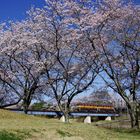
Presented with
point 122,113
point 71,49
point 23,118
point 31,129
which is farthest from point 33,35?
point 122,113

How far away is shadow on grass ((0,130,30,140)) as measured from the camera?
1225cm

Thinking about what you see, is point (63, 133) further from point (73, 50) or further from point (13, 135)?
point (73, 50)

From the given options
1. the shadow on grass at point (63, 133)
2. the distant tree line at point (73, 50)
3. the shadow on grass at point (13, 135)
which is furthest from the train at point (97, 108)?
the shadow on grass at point (13, 135)

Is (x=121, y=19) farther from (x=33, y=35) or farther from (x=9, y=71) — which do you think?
(x=9, y=71)

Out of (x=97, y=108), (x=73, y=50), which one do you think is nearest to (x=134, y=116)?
(x=73, y=50)

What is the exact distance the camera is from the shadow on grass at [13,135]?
40.2 feet

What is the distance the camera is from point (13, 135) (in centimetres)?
1288

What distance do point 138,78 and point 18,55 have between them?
10.2 metres

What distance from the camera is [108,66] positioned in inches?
1143

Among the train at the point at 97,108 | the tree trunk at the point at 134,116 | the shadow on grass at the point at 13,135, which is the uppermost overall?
the train at the point at 97,108

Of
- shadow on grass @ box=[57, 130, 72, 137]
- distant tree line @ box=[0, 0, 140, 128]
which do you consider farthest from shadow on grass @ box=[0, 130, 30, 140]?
distant tree line @ box=[0, 0, 140, 128]

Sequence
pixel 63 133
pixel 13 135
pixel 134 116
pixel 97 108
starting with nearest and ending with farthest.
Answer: pixel 13 135 → pixel 63 133 → pixel 134 116 → pixel 97 108

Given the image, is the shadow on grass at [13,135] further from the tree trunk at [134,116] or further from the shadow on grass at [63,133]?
the tree trunk at [134,116]

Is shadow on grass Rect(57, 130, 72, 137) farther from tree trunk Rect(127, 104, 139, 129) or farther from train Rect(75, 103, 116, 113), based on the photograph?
train Rect(75, 103, 116, 113)
